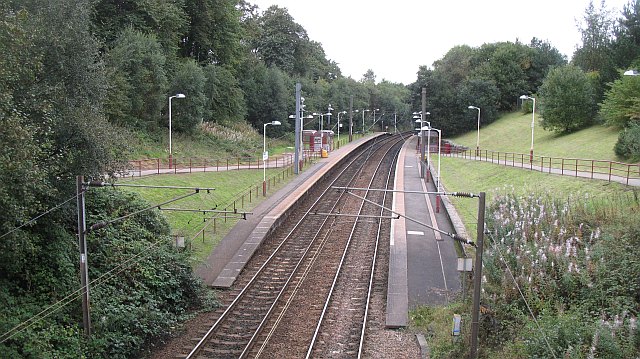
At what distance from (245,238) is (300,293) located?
6.64m

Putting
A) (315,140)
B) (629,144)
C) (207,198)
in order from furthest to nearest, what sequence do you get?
(315,140)
(629,144)
(207,198)

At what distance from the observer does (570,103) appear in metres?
54.5

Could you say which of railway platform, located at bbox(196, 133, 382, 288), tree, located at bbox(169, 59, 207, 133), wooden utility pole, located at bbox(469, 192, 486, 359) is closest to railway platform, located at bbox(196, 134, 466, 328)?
railway platform, located at bbox(196, 133, 382, 288)

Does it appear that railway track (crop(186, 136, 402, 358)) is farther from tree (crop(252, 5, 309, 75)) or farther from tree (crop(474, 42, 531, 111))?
tree (crop(474, 42, 531, 111))

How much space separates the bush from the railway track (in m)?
16.2

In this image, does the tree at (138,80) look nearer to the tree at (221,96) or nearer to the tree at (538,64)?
the tree at (221,96)

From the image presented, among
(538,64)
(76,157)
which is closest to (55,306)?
(76,157)

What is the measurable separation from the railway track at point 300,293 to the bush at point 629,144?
16.2 meters

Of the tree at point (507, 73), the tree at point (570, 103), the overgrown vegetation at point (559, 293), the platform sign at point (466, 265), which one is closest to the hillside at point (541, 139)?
the tree at point (570, 103)

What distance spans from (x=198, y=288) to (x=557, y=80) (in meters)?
48.1

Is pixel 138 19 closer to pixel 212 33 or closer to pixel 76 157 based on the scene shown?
pixel 212 33

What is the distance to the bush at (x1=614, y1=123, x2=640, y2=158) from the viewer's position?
3397cm

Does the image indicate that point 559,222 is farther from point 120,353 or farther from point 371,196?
point 371,196

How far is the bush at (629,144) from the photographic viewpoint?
111ft
